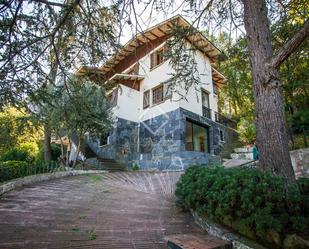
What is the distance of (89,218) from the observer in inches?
183

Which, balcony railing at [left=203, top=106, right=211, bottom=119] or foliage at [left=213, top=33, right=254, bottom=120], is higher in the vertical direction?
foliage at [left=213, top=33, right=254, bottom=120]

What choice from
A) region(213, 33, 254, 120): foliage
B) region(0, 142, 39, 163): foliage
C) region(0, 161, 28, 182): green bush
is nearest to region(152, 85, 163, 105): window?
region(213, 33, 254, 120): foliage

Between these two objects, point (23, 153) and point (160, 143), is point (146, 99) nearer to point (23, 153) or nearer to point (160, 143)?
point (160, 143)

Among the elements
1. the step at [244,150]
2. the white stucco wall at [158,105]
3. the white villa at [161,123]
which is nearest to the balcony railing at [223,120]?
the white villa at [161,123]

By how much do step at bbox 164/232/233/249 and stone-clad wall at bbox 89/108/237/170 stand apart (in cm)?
854

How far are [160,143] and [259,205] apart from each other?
10324 mm

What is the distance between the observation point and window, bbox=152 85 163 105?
1455cm

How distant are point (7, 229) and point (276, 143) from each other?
4.81 metres

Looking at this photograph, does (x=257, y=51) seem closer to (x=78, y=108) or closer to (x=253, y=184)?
(x=253, y=184)

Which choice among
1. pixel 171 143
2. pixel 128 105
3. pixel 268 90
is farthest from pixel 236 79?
pixel 268 90

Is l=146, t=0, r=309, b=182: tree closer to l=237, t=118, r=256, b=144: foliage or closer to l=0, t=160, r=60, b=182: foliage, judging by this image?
l=0, t=160, r=60, b=182: foliage

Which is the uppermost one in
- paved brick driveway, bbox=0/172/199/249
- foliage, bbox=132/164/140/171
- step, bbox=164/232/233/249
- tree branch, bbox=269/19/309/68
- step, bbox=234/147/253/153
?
tree branch, bbox=269/19/309/68

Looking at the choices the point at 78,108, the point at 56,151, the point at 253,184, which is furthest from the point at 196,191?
the point at 56,151

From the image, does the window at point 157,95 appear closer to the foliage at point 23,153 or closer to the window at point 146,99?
the window at point 146,99
